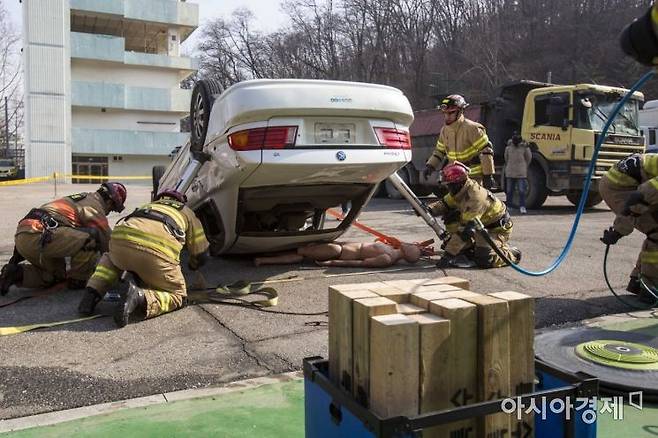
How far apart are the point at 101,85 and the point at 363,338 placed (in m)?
39.4

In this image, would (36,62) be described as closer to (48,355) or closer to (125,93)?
(125,93)

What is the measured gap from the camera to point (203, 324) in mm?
4418


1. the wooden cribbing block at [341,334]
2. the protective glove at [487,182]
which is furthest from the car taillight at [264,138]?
the protective glove at [487,182]

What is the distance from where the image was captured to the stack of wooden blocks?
72.4 inches

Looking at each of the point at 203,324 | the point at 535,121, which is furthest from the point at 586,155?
the point at 203,324

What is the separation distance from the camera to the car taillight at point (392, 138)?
5126 mm

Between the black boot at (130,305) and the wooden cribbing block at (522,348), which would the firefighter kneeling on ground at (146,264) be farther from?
the wooden cribbing block at (522,348)

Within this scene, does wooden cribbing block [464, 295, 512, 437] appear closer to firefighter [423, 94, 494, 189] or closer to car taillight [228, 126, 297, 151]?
car taillight [228, 126, 297, 151]

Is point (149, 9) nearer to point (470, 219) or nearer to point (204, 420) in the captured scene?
point (470, 219)

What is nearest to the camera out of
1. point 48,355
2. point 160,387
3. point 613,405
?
point 613,405

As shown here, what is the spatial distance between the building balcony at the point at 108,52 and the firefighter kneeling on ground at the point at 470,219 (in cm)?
3603

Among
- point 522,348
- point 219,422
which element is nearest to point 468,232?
point 219,422

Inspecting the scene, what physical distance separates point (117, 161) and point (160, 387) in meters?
38.7

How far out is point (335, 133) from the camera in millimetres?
4922
